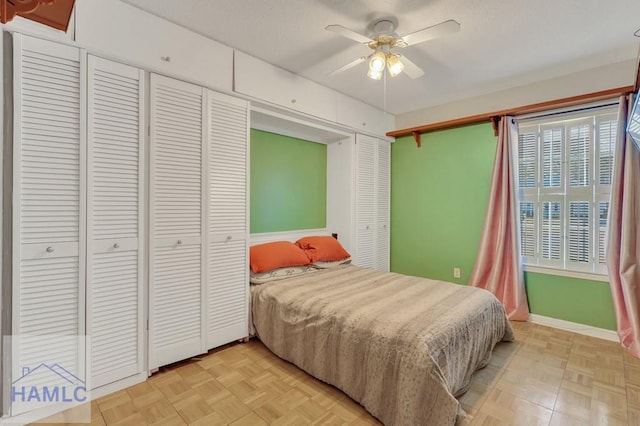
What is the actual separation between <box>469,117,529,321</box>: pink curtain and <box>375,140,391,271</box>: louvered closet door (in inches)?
45.3

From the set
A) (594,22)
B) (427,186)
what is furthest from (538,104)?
(427,186)

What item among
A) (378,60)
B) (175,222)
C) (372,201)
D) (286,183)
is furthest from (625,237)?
(175,222)

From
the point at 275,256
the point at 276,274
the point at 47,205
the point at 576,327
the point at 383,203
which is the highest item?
the point at 383,203

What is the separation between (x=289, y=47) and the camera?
240 cm

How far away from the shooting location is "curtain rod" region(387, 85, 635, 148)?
2555mm

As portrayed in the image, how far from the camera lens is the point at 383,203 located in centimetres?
399

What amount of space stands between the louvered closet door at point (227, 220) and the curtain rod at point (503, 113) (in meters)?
2.26

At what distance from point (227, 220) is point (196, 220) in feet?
0.85

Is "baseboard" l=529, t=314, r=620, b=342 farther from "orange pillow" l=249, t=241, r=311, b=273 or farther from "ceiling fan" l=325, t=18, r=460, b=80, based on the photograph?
"ceiling fan" l=325, t=18, r=460, b=80

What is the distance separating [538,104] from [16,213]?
418 cm

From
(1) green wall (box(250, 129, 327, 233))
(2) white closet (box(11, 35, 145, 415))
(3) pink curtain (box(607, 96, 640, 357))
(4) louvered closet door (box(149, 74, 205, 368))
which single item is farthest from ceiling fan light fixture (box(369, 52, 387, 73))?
(3) pink curtain (box(607, 96, 640, 357))

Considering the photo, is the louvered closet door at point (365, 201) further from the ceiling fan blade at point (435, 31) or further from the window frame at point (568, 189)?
the ceiling fan blade at point (435, 31)

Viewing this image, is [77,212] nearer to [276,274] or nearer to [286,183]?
[276,274]

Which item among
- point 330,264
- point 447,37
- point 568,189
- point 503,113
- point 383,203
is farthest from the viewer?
point 383,203
